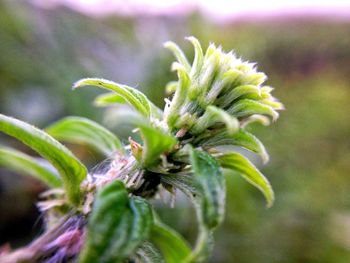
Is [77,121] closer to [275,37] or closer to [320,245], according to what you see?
[320,245]

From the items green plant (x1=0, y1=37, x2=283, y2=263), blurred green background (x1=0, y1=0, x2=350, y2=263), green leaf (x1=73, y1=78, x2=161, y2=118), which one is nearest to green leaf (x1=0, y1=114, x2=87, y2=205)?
green plant (x1=0, y1=37, x2=283, y2=263)

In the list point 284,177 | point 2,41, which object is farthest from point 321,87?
point 2,41

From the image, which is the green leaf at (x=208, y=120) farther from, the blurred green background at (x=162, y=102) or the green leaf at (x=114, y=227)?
the blurred green background at (x=162, y=102)

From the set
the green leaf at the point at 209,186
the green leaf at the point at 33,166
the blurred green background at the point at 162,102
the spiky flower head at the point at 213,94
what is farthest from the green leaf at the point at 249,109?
the blurred green background at the point at 162,102

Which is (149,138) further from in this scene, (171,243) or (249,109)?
(171,243)

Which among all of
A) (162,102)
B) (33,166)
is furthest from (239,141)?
(162,102)

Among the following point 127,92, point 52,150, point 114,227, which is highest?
point 127,92
